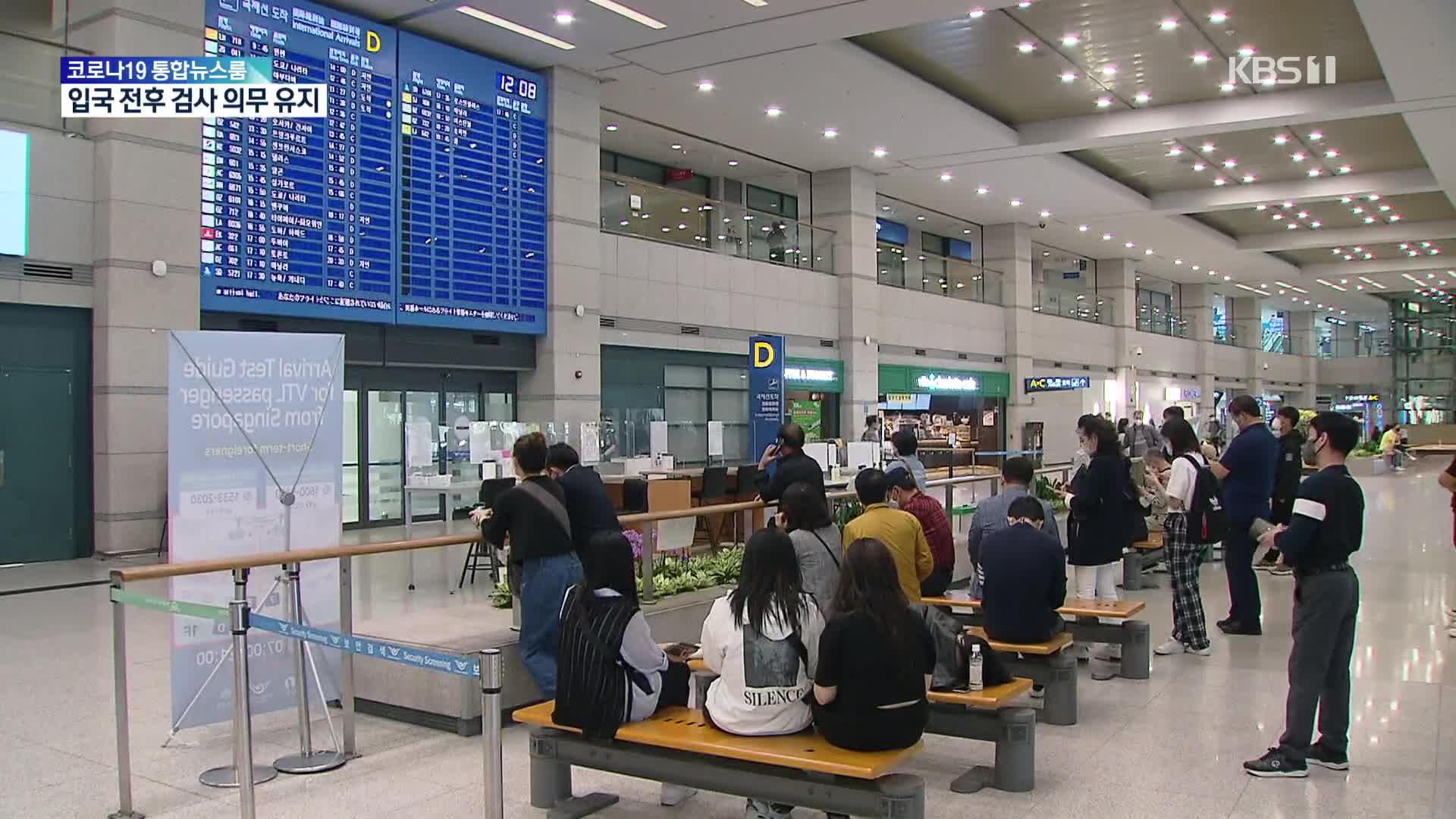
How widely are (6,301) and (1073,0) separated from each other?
1205cm

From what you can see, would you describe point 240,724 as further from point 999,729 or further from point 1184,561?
point 1184,561

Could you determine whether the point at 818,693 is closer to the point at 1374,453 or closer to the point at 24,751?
the point at 24,751

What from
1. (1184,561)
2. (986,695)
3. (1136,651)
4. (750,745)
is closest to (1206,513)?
(1184,561)

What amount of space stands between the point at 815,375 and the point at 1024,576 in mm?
15132

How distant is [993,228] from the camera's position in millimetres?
27828

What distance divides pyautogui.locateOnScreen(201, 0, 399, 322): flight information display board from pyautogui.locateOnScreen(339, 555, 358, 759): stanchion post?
22.7 ft

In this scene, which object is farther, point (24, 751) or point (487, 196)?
point (487, 196)

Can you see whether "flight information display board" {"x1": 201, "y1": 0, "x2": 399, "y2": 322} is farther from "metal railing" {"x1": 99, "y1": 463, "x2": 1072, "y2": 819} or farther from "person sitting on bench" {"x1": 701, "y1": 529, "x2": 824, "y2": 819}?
"person sitting on bench" {"x1": 701, "y1": 529, "x2": 824, "y2": 819}

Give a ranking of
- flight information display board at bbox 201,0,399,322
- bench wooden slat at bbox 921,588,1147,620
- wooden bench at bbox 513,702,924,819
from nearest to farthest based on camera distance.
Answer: wooden bench at bbox 513,702,924,819
bench wooden slat at bbox 921,588,1147,620
flight information display board at bbox 201,0,399,322

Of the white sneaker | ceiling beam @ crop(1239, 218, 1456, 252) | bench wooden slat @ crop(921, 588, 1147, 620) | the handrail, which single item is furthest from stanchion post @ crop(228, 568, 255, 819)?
ceiling beam @ crop(1239, 218, 1456, 252)

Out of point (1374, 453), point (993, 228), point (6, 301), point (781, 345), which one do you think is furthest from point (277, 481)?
point (1374, 453)
